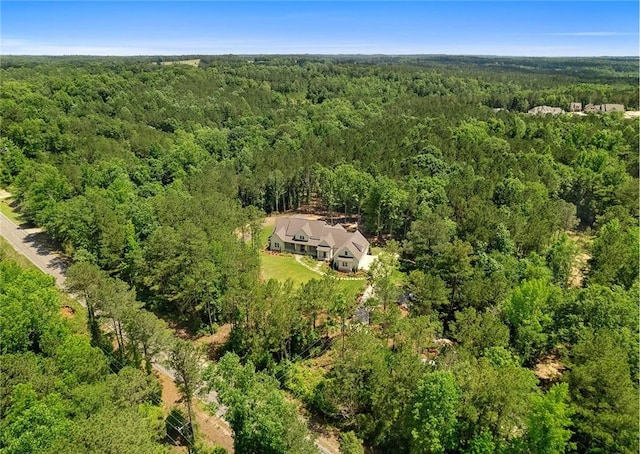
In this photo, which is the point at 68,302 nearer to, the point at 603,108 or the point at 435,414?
the point at 435,414

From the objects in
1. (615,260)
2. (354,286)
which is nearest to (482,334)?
(354,286)

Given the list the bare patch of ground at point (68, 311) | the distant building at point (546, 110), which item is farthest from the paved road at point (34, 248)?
the distant building at point (546, 110)

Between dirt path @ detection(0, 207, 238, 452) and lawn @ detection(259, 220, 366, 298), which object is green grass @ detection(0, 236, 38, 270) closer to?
dirt path @ detection(0, 207, 238, 452)

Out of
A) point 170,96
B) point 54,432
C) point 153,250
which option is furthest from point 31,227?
point 170,96

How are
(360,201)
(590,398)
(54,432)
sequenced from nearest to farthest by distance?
(54,432) → (590,398) → (360,201)

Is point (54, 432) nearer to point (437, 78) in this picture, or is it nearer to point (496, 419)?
point (496, 419)

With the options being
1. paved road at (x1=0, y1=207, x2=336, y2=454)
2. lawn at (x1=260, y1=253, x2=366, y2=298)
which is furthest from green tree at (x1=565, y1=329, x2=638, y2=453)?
paved road at (x1=0, y1=207, x2=336, y2=454)
